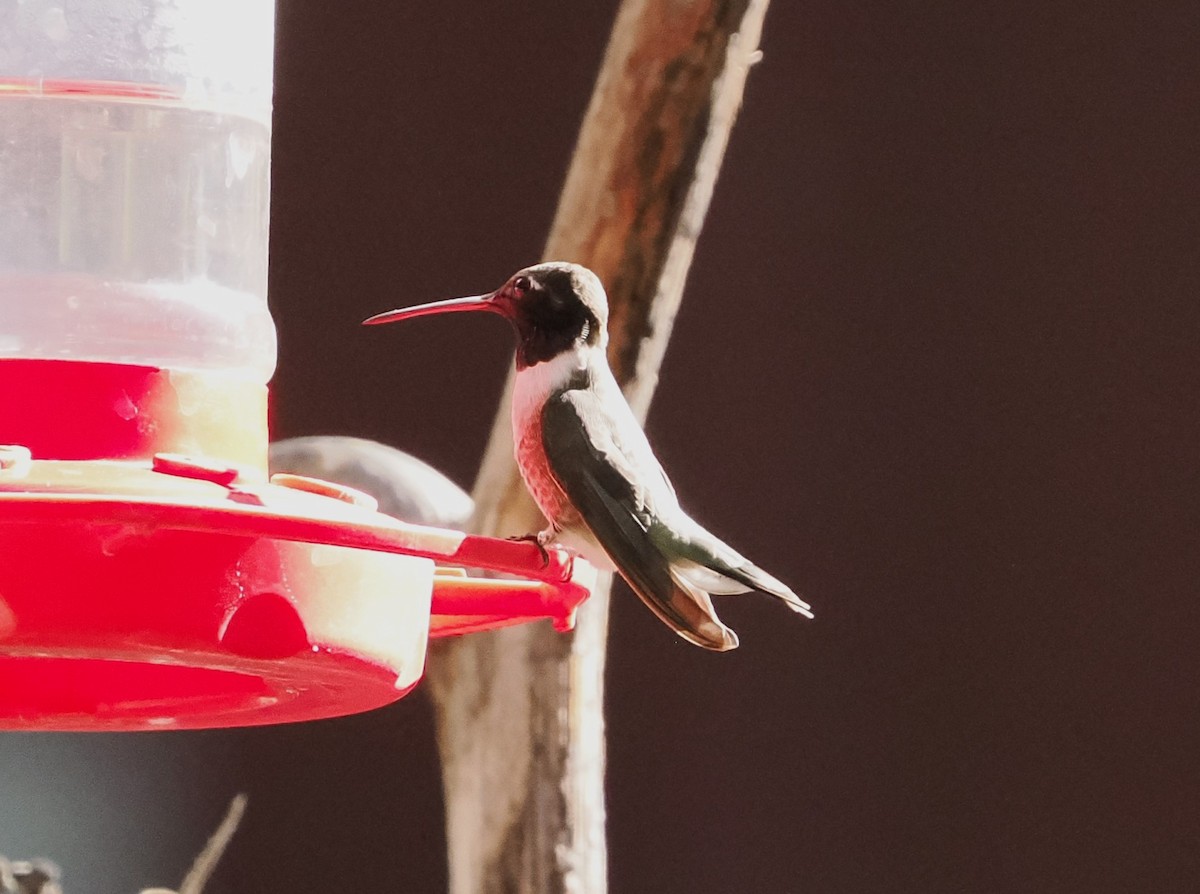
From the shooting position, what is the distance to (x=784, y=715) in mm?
3266

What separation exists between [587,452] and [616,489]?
6 cm

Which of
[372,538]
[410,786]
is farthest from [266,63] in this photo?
[410,786]

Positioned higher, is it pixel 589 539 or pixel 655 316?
pixel 655 316

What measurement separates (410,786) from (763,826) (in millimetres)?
684

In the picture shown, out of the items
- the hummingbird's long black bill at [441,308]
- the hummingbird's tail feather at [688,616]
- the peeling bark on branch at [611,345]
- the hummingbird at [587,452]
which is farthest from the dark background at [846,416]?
the hummingbird's tail feather at [688,616]

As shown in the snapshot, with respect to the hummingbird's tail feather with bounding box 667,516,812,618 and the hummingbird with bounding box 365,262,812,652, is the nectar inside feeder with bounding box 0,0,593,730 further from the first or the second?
the hummingbird's tail feather with bounding box 667,516,812,618

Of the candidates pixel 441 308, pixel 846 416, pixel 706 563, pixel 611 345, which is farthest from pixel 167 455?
pixel 846 416

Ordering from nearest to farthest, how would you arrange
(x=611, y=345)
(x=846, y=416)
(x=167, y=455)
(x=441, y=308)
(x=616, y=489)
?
(x=167, y=455) → (x=441, y=308) → (x=616, y=489) → (x=611, y=345) → (x=846, y=416)

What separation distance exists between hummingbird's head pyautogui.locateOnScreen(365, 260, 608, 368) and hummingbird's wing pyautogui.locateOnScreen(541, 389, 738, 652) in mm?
99

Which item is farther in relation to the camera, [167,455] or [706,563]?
[706,563]

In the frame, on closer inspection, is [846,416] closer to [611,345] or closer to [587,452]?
[611,345]

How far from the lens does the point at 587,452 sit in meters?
2.11

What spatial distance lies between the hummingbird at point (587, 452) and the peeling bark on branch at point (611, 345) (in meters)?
0.10

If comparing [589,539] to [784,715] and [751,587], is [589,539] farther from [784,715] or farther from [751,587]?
[784,715]
